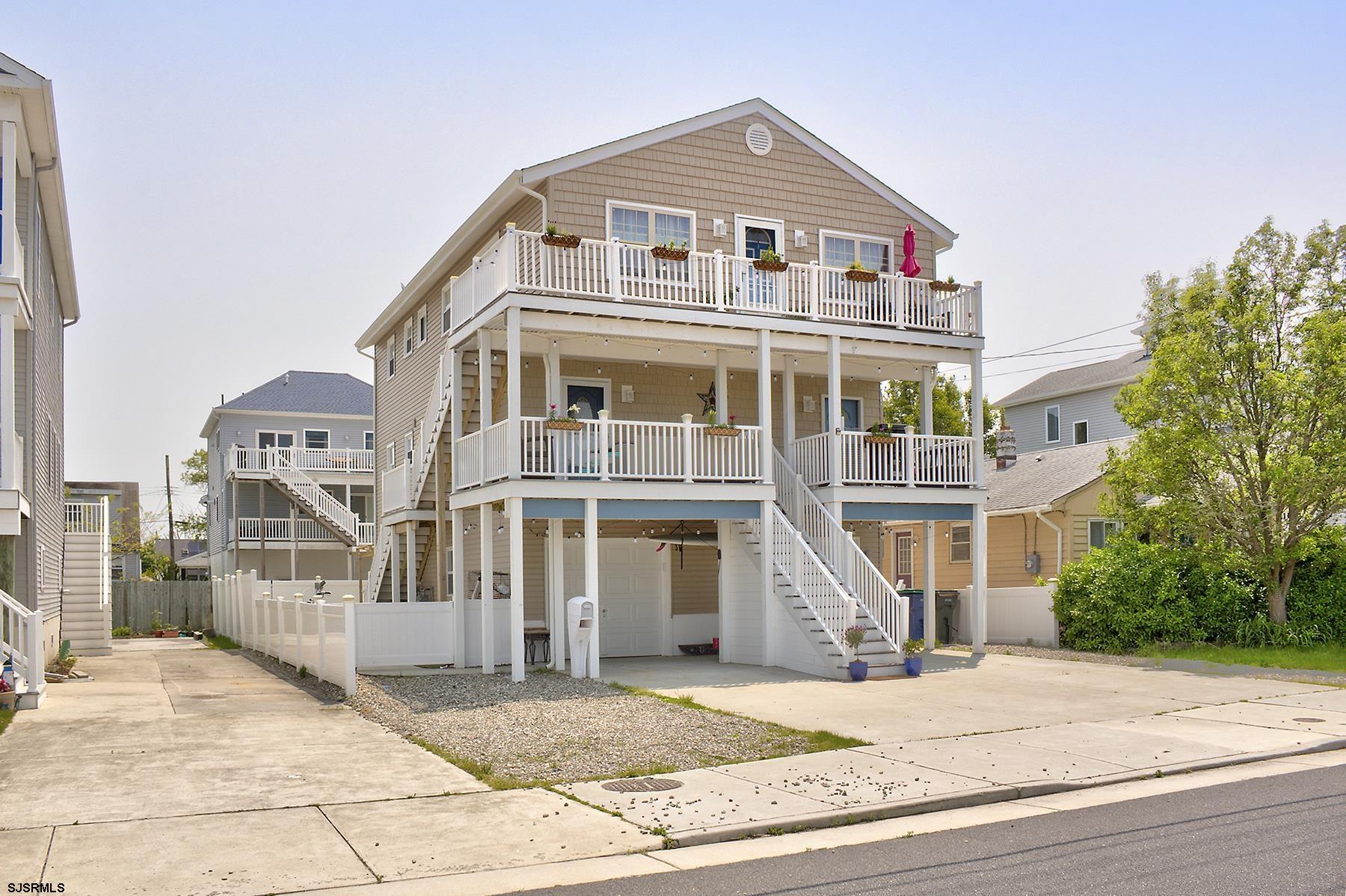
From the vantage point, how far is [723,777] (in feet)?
32.9

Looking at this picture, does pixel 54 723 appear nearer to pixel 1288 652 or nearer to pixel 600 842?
pixel 600 842

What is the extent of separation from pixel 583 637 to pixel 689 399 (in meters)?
6.75

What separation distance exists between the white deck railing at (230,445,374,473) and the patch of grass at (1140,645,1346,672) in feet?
94.5

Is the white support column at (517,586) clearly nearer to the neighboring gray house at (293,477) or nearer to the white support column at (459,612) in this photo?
the white support column at (459,612)

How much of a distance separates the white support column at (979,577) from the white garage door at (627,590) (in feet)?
18.5

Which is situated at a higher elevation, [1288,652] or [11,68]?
[11,68]

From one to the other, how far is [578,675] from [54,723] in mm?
6872

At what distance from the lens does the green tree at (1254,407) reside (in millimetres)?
19844

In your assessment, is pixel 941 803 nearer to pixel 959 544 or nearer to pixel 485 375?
pixel 485 375

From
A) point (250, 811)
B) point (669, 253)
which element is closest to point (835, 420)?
point (669, 253)

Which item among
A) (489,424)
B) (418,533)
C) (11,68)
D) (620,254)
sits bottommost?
(418,533)

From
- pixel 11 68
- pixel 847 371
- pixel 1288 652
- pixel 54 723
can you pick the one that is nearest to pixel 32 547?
pixel 54 723

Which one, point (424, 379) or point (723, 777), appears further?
point (424, 379)

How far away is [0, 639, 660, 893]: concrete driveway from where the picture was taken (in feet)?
23.7
